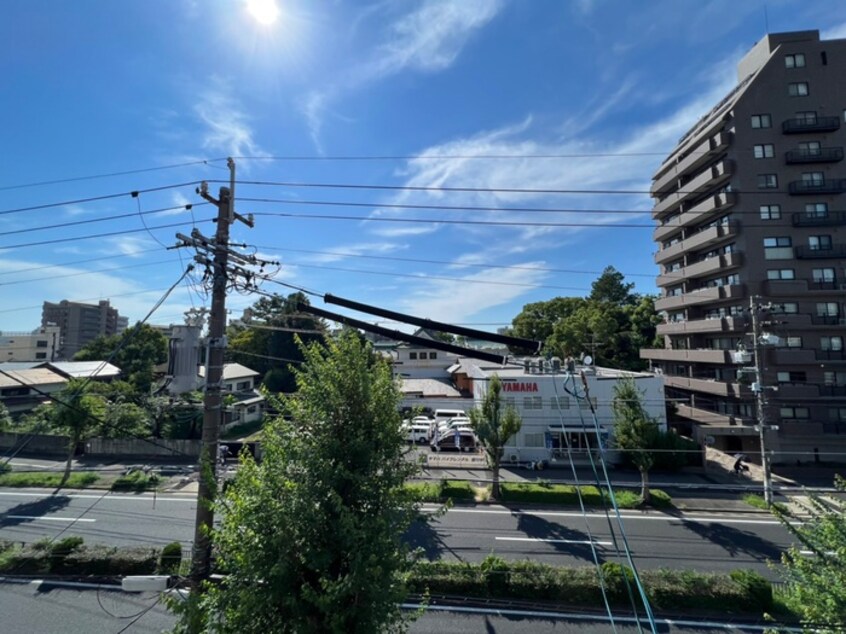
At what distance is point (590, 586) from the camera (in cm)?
1034

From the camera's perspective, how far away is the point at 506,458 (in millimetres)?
24250

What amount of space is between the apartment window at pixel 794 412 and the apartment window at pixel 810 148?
705 inches

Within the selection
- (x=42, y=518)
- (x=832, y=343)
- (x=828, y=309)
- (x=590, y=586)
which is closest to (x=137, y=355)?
(x=42, y=518)

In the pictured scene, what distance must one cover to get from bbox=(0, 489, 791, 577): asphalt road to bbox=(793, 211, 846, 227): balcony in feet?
68.2

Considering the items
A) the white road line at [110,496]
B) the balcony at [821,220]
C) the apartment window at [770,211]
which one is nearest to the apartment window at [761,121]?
the apartment window at [770,211]

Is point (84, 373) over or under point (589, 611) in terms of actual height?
over

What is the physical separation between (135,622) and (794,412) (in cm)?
3508

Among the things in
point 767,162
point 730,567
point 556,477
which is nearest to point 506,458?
point 556,477

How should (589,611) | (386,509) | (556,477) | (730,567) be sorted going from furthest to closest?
1. (556,477)
2. (730,567)
3. (589,611)
4. (386,509)

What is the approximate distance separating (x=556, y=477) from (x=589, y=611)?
39.2 feet

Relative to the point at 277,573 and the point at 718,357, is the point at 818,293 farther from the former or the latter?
the point at 277,573

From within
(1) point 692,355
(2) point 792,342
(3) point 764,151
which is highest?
(3) point 764,151

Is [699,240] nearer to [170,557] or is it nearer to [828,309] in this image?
[828,309]

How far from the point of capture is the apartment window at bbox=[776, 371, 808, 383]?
23797 mm
